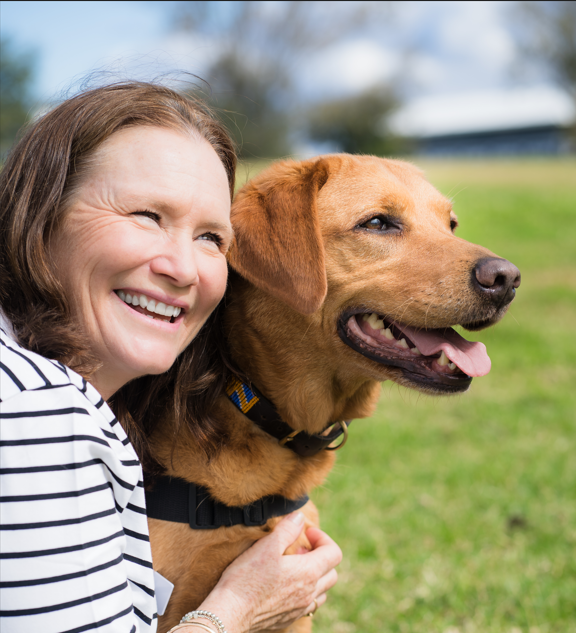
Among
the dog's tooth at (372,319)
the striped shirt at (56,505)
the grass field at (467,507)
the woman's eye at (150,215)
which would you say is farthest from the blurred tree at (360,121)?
the striped shirt at (56,505)

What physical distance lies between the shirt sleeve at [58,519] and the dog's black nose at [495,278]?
1452 mm

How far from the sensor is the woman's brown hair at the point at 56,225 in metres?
1.71

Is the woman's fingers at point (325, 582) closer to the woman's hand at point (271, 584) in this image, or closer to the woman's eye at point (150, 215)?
the woman's hand at point (271, 584)

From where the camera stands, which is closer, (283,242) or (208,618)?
(208,618)

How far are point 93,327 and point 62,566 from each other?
0.70 m

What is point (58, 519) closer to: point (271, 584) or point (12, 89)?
point (271, 584)

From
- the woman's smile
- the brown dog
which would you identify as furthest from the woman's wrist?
the woman's smile

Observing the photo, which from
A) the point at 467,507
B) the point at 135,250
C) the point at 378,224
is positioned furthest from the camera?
the point at 467,507

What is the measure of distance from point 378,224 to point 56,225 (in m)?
1.27

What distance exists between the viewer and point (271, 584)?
210cm

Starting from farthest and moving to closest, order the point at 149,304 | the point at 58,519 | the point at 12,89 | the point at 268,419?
the point at 12,89 → the point at 268,419 → the point at 149,304 → the point at 58,519

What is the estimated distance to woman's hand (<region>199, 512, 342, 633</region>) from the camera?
→ 201 cm

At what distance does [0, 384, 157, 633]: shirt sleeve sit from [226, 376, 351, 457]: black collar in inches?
35.0

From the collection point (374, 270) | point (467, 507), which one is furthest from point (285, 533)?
point (467, 507)
